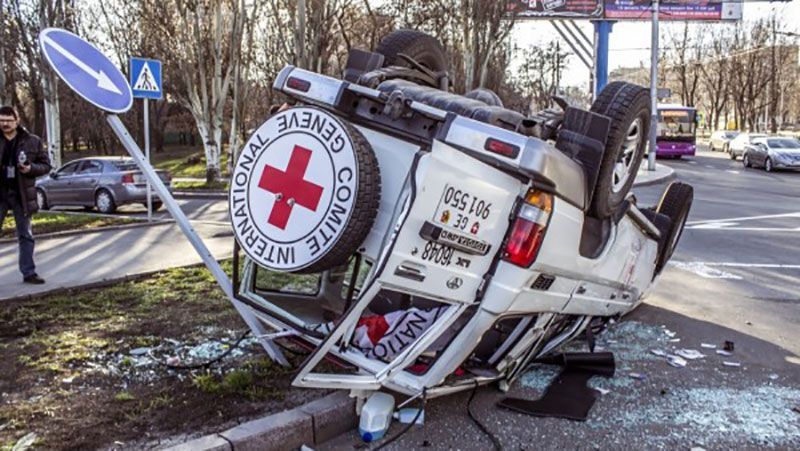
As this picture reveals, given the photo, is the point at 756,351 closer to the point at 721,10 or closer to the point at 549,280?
the point at 549,280

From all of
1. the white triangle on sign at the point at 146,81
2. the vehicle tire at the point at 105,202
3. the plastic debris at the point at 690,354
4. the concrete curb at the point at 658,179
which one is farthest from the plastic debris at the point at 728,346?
the concrete curb at the point at 658,179

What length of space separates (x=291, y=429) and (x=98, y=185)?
1497 centimetres

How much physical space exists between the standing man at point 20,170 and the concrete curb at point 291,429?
4461 mm

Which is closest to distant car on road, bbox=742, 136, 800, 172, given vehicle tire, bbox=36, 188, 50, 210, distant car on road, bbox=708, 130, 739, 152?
distant car on road, bbox=708, 130, 739, 152

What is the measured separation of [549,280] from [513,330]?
497mm

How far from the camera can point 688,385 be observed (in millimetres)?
4336

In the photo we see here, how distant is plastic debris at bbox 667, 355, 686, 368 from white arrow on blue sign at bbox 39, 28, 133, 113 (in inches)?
156

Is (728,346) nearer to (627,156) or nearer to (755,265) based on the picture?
(627,156)

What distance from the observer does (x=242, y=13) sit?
21328mm

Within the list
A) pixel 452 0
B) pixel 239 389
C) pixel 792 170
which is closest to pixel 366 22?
pixel 452 0

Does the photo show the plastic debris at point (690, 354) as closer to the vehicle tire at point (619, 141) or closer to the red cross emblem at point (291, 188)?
the vehicle tire at point (619, 141)

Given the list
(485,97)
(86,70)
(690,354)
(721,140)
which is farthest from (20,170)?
(721,140)

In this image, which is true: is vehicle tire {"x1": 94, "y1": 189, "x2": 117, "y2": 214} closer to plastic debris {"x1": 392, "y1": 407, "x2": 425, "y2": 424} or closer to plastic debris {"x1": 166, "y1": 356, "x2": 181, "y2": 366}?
plastic debris {"x1": 166, "y1": 356, "x2": 181, "y2": 366}

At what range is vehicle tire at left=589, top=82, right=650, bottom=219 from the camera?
3.49 m
